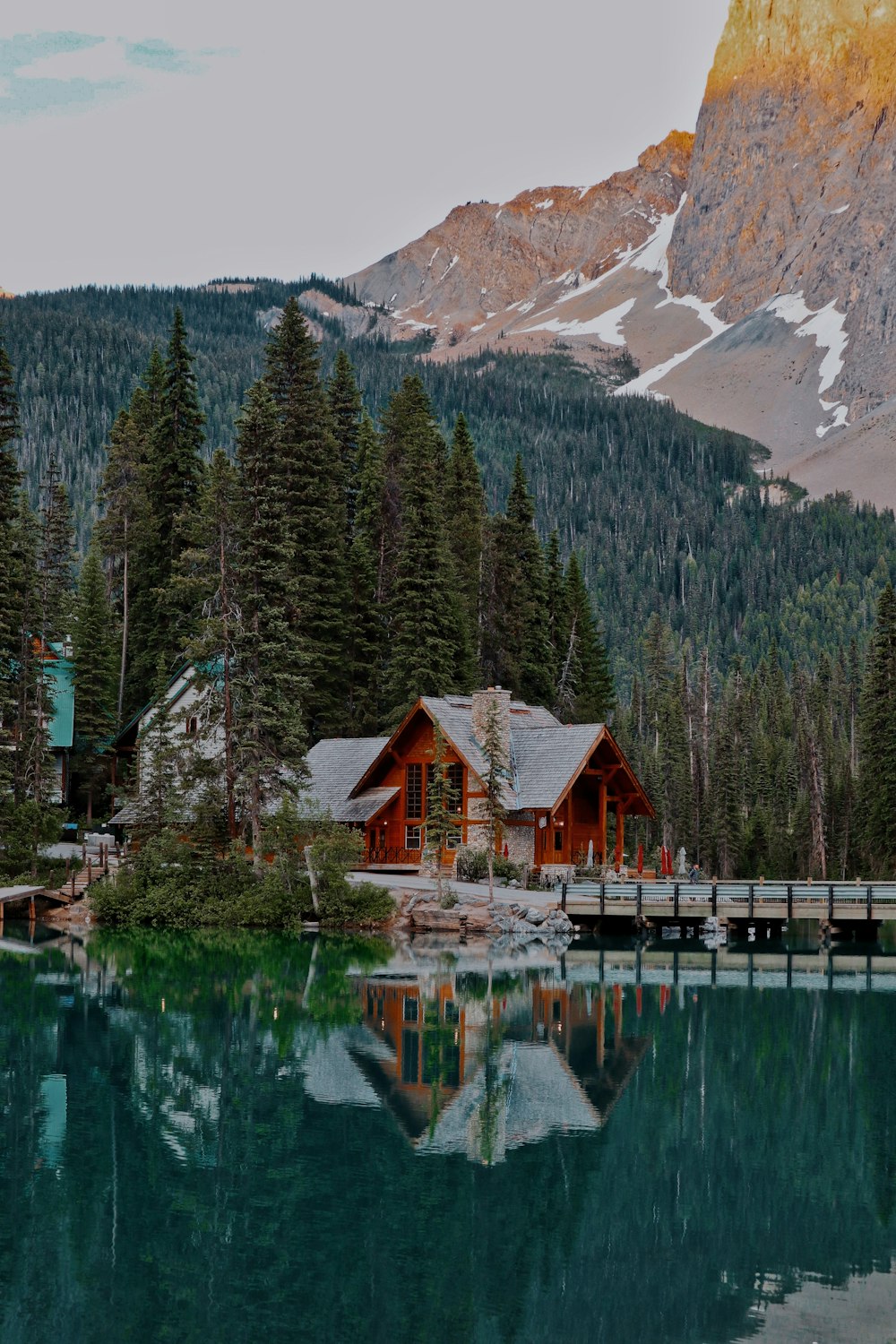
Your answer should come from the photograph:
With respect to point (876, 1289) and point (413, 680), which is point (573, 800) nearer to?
point (413, 680)

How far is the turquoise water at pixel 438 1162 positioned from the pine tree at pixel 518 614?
33533 mm

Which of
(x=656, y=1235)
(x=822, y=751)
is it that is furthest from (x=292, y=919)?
(x=822, y=751)

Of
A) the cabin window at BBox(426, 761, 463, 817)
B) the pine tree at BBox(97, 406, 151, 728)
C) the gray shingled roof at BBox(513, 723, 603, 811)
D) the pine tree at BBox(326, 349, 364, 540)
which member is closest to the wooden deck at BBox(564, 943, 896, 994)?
the gray shingled roof at BBox(513, 723, 603, 811)

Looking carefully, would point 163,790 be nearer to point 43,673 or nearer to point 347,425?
point 43,673

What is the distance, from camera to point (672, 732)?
99.7m

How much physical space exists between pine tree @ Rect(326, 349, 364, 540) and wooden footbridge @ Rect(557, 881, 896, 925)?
2535 cm

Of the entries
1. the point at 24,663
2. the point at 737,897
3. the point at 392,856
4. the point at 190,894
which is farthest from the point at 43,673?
the point at 737,897

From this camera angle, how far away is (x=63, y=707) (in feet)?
197

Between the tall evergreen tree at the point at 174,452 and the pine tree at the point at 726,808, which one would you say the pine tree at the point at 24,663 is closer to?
the tall evergreen tree at the point at 174,452

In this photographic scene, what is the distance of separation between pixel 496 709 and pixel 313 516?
1294 cm

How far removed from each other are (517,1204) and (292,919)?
89.0 ft

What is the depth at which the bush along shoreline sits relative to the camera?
43594mm

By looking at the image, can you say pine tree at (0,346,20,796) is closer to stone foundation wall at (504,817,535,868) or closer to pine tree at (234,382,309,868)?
pine tree at (234,382,309,868)

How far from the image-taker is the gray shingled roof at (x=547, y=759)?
49.3 meters
